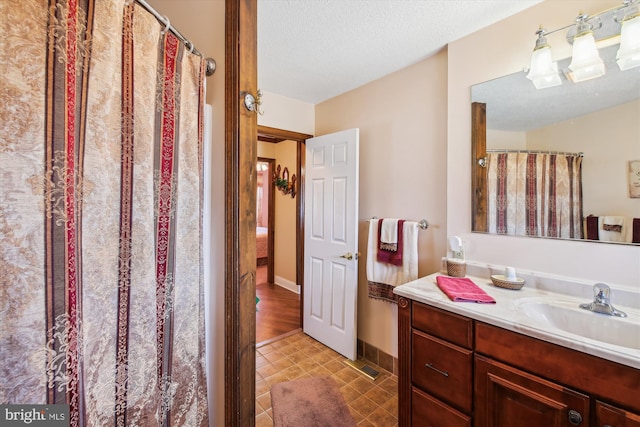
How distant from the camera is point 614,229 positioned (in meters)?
1.17

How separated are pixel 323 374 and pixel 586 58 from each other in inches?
98.7

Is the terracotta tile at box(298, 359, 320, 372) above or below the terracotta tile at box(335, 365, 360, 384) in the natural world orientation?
above

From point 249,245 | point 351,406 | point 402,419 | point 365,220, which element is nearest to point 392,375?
point 351,406

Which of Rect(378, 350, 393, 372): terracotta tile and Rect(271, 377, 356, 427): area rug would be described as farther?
Rect(378, 350, 393, 372): terracotta tile

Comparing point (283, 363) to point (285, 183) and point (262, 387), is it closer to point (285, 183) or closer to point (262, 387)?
point (262, 387)

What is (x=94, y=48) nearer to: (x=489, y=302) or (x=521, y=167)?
(x=489, y=302)

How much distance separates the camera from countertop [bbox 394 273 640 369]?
816 millimetres

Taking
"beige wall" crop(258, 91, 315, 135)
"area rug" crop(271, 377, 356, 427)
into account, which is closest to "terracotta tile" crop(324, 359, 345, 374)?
"area rug" crop(271, 377, 356, 427)

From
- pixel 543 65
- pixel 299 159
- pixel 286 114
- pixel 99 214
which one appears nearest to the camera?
pixel 99 214

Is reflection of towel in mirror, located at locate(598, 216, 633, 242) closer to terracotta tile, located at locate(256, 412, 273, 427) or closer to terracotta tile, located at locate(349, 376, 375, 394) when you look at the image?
terracotta tile, located at locate(349, 376, 375, 394)

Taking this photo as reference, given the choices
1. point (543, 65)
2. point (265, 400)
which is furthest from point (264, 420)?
point (543, 65)

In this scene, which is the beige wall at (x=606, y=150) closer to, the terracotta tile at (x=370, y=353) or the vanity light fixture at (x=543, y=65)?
the vanity light fixture at (x=543, y=65)

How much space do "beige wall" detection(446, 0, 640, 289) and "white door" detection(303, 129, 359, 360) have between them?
0.78 meters

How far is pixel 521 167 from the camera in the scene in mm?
1433
